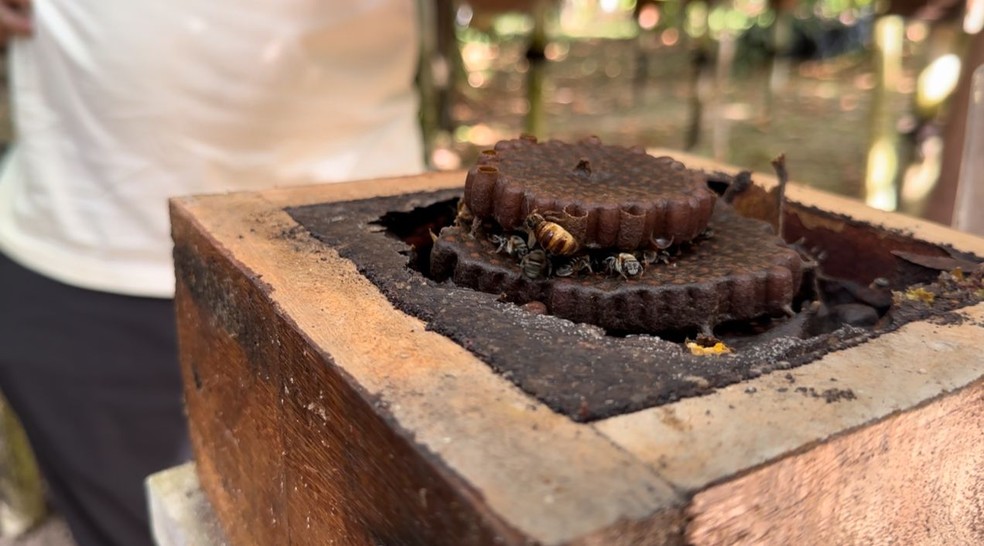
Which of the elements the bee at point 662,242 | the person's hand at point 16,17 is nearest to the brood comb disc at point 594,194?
the bee at point 662,242

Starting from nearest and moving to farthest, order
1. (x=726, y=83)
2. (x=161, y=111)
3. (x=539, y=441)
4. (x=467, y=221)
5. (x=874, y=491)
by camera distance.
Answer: (x=539, y=441) < (x=874, y=491) < (x=467, y=221) < (x=161, y=111) < (x=726, y=83)

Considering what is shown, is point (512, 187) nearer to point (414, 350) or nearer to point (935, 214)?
point (414, 350)

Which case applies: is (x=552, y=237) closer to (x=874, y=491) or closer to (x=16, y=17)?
(x=874, y=491)

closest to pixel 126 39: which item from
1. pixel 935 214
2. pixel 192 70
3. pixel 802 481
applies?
pixel 192 70

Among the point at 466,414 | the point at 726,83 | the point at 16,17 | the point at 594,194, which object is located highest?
the point at 16,17

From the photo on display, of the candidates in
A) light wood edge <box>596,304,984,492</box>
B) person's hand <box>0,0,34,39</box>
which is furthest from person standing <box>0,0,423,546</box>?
light wood edge <box>596,304,984,492</box>

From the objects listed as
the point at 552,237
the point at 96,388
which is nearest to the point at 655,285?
the point at 552,237

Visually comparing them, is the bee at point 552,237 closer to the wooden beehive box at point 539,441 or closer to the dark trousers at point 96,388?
the wooden beehive box at point 539,441

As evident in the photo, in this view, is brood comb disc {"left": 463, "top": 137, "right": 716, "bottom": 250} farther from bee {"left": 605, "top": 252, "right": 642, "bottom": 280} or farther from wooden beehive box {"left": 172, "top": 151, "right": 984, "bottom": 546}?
wooden beehive box {"left": 172, "top": 151, "right": 984, "bottom": 546}

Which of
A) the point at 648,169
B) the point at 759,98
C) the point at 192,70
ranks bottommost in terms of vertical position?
the point at 759,98
